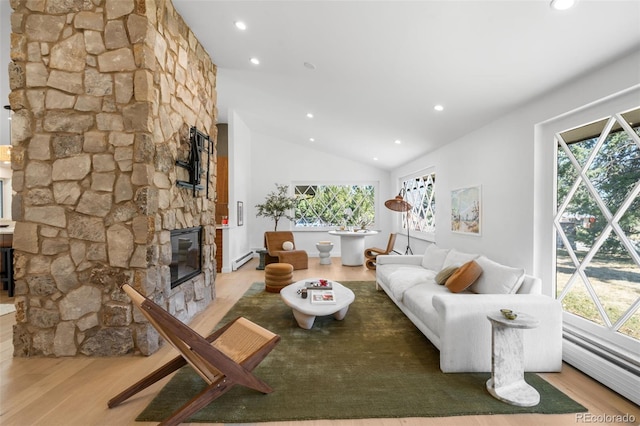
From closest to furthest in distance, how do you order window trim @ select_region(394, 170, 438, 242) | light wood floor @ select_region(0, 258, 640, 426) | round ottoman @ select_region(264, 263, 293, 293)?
light wood floor @ select_region(0, 258, 640, 426)
round ottoman @ select_region(264, 263, 293, 293)
window trim @ select_region(394, 170, 438, 242)

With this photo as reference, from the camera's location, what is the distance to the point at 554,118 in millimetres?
2682

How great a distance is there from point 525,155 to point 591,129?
2.02ft

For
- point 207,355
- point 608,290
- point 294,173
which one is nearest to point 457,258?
point 608,290

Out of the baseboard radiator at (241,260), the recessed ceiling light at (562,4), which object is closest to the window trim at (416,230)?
the recessed ceiling light at (562,4)

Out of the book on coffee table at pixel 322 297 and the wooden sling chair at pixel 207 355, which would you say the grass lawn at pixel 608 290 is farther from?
the wooden sling chair at pixel 207 355

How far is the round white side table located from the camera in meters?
1.94

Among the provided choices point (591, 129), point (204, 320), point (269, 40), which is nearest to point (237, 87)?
point (269, 40)

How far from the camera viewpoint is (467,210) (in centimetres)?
416

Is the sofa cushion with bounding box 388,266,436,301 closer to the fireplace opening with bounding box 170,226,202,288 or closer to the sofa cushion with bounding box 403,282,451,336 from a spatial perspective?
the sofa cushion with bounding box 403,282,451,336

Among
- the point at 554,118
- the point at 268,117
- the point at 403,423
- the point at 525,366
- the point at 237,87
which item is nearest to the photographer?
the point at 403,423

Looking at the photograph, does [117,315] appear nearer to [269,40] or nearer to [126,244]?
[126,244]

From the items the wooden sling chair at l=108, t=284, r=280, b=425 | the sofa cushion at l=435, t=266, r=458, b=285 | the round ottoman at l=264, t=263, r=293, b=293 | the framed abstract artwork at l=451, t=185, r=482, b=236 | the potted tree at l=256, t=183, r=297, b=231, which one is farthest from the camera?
the potted tree at l=256, t=183, r=297, b=231

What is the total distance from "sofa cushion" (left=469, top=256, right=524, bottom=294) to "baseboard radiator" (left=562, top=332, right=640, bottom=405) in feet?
1.76

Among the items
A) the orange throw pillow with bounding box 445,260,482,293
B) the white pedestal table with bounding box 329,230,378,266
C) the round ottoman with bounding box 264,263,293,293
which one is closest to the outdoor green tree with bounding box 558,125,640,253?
the orange throw pillow with bounding box 445,260,482,293
